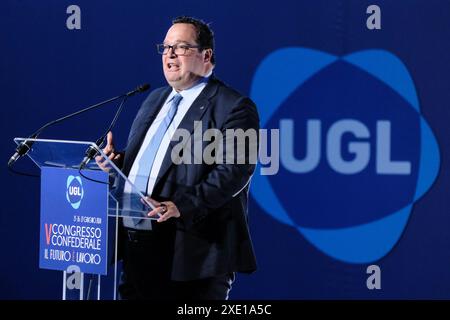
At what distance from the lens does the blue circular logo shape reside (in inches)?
116

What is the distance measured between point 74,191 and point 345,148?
1830 millimetres

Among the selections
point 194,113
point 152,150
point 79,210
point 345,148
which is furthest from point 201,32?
point 345,148

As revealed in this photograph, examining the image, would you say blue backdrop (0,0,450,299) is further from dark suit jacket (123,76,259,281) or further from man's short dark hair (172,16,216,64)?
dark suit jacket (123,76,259,281)

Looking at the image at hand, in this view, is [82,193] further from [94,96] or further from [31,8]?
[31,8]

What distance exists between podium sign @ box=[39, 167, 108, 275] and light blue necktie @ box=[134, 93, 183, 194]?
280 mm

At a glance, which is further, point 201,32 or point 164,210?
point 201,32

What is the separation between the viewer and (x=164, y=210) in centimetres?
300

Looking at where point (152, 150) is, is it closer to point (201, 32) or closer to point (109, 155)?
point (109, 155)

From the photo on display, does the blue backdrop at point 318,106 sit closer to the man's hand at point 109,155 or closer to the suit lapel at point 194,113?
the suit lapel at point 194,113

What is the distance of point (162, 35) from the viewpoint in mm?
4523

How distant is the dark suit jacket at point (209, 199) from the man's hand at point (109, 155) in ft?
0.14

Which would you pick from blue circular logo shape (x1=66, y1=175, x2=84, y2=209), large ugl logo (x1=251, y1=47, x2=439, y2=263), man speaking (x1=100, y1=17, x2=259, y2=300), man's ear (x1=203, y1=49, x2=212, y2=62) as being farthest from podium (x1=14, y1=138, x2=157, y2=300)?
large ugl logo (x1=251, y1=47, x2=439, y2=263)

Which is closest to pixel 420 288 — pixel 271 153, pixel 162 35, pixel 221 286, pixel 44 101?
pixel 271 153
